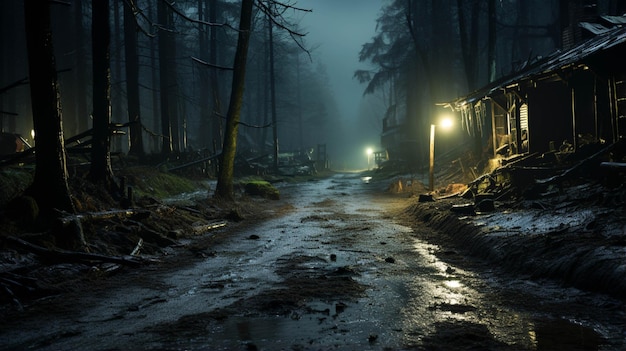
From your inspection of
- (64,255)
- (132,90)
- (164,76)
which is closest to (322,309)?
(64,255)

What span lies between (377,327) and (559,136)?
15623 millimetres

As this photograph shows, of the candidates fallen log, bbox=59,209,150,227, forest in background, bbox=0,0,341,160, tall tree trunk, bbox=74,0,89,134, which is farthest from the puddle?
tall tree trunk, bbox=74,0,89,134

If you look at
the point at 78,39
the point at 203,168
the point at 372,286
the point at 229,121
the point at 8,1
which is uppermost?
the point at 8,1

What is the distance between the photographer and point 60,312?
5.59 meters

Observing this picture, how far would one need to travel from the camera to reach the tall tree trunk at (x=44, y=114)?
8.55 m

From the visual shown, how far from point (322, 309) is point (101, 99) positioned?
10680 millimetres

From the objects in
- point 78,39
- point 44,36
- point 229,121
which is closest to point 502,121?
point 229,121

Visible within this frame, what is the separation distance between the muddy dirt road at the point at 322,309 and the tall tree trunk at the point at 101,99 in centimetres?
526

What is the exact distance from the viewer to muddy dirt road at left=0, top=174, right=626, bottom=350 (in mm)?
4445

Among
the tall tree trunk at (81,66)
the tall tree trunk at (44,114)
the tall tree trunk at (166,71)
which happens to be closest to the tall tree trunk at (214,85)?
the tall tree trunk at (166,71)

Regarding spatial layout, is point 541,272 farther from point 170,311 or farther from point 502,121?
point 502,121

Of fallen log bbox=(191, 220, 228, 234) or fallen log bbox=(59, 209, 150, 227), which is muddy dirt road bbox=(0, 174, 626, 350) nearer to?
fallen log bbox=(59, 209, 150, 227)

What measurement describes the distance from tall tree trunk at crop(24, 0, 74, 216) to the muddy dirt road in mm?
2395

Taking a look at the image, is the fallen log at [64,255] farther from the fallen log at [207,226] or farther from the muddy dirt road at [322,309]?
the fallen log at [207,226]
